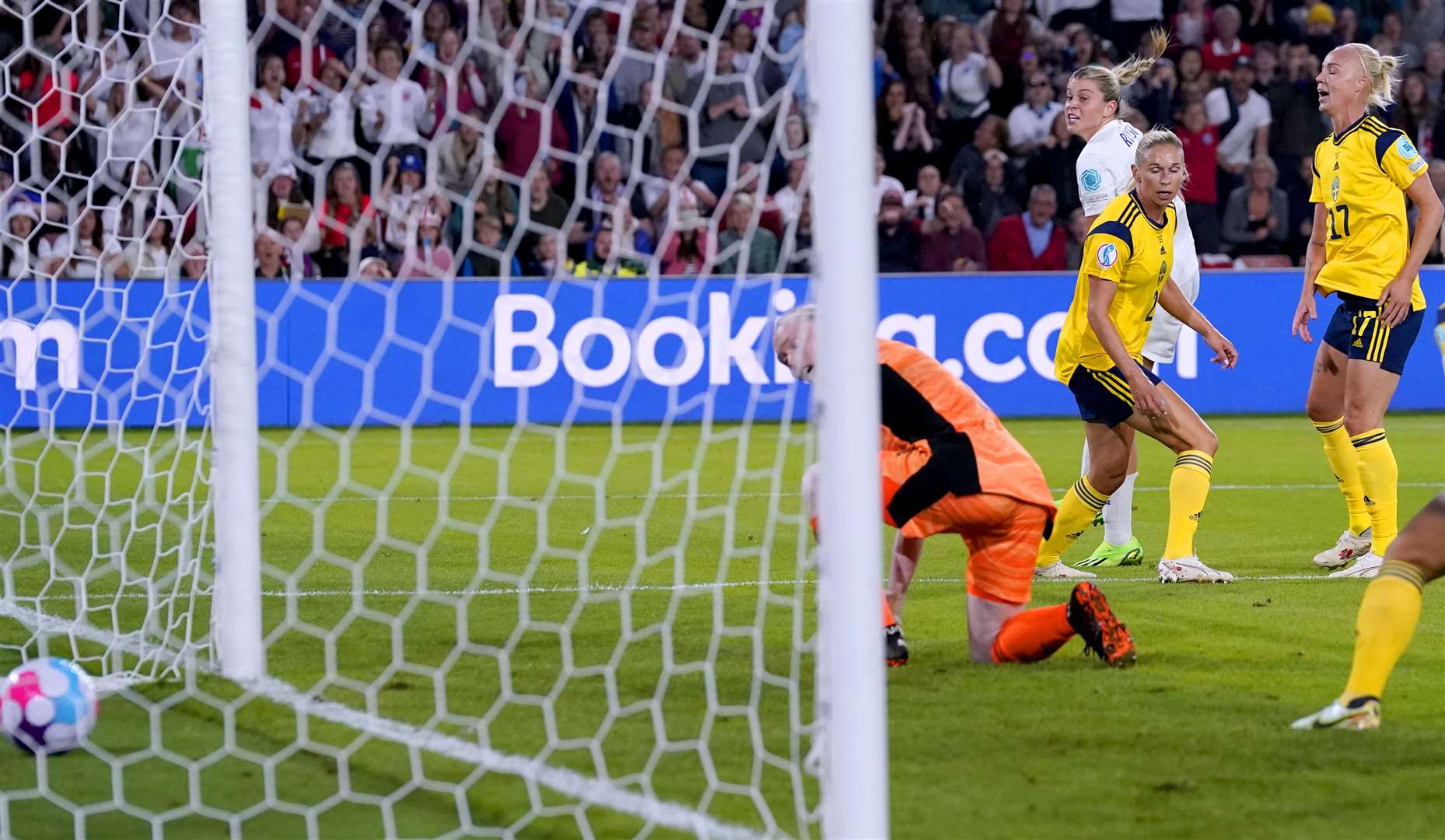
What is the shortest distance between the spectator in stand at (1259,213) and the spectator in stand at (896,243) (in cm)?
281

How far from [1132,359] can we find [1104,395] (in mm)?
181

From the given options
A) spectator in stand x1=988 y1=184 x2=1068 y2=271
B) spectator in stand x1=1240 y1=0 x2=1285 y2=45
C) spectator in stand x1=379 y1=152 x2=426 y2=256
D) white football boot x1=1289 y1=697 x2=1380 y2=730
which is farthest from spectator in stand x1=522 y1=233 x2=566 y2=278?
spectator in stand x1=1240 y1=0 x2=1285 y2=45

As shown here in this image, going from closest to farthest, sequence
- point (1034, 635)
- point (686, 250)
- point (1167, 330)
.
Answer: point (1034, 635), point (1167, 330), point (686, 250)

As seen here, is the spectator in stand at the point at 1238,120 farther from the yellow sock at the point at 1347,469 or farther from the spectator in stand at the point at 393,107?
the yellow sock at the point at 1347,469

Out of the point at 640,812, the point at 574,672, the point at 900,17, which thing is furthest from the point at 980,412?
the point at 900,17

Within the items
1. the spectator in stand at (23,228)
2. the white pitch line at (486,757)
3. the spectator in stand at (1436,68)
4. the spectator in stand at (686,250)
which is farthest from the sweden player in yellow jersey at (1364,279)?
the spectator in stand at (1436,68)

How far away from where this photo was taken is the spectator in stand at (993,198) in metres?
13.5

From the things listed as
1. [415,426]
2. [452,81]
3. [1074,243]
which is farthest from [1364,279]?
[1074,243]

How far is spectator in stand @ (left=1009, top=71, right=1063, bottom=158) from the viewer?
46.5 ft

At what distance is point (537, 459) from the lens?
1005 centimetres

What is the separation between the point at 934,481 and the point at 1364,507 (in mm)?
2686

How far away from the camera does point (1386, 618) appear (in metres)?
3.64

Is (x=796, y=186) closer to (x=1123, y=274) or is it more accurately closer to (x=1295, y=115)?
(x=1123, y=274)

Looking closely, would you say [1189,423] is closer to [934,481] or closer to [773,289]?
[934,481]
